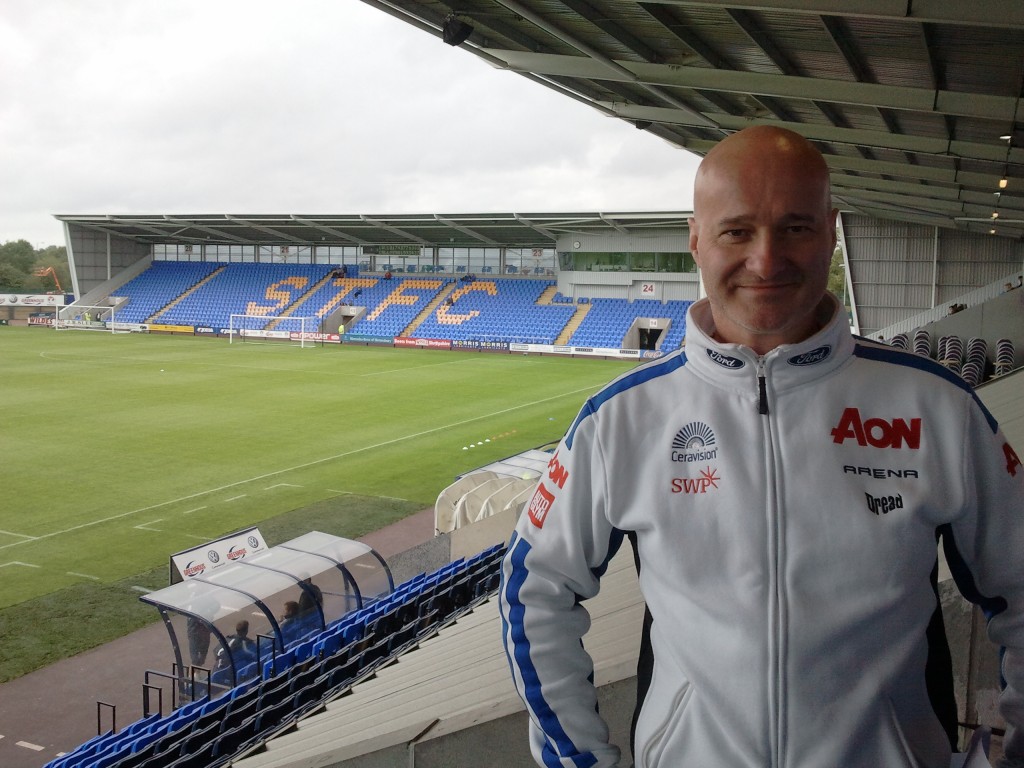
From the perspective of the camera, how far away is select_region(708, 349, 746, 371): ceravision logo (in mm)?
1757

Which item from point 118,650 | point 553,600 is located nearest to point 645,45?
point 118,650

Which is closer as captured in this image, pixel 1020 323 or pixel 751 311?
pixel 751 311

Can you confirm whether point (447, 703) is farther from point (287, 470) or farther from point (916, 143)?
point (287, 470)

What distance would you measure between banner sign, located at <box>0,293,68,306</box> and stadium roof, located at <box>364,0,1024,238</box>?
55.7 m

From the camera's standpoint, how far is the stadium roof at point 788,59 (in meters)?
8.25

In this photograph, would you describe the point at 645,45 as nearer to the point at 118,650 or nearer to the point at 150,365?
the point at 118,650

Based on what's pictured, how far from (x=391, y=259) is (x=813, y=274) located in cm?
5909

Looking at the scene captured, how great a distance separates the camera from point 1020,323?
23203 mm

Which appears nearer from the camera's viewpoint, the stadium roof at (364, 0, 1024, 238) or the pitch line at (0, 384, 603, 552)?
the stadium roof at (364, 0, 1024, 238)

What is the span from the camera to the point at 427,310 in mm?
54562

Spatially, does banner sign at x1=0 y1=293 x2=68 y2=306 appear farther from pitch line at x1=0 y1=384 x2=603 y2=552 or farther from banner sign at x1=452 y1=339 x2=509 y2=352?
pitch line at x1=0 y1=384 x2=603 y2=552

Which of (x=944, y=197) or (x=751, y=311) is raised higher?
(x=944, y=197)

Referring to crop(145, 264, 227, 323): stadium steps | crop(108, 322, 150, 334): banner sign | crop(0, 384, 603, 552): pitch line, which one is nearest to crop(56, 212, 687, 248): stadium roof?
crop(145, 264, 227, 323): stadium steps

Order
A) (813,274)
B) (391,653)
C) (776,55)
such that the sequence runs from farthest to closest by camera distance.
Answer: (776,55), (391,653), (813,274)
